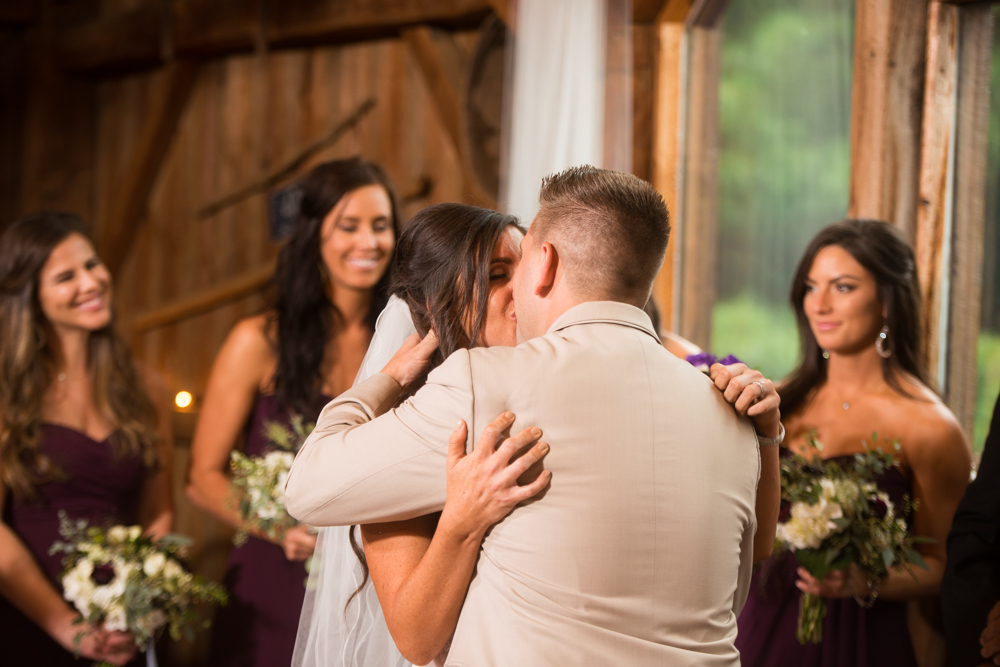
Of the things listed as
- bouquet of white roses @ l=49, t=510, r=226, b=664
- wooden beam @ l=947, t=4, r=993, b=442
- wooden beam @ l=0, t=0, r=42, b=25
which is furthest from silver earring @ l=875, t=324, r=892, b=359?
wooden beam @ l=0, t=0, r=42, b=25

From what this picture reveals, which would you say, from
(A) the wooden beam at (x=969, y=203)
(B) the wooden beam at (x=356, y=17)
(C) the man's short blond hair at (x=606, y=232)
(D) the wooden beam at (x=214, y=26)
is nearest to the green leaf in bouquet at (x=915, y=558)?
(A) the wooden beam at (x=969, y=203)

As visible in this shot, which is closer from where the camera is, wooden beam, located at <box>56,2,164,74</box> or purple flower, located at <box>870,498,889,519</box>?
purple flower, located at <box>870,498,889,519</box>

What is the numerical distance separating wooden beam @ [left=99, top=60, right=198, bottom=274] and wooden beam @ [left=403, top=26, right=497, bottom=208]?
1.66m

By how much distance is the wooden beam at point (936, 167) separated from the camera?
2.18m

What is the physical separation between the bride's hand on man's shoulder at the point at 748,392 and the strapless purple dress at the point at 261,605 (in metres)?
1.57

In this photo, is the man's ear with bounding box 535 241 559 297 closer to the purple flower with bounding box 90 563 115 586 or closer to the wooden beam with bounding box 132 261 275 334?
the purple flower with bounding box 90 563 115 586

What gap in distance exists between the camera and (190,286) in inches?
205

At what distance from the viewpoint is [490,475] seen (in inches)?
44.1

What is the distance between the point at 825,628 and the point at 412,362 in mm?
1384

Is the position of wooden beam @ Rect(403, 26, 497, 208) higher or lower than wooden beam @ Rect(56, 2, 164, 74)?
lower

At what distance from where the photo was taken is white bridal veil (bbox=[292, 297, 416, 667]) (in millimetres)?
1610

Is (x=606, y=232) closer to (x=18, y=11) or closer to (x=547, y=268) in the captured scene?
(x=547, y=268)

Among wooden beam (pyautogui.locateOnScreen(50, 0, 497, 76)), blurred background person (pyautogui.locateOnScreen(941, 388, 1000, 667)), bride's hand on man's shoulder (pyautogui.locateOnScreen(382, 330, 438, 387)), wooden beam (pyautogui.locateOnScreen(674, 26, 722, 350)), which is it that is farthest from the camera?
wooden beam (pyautogui.locateOnScreen(50, 0, 497, 76))

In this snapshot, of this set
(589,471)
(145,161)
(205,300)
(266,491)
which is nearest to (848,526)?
(589,471)
